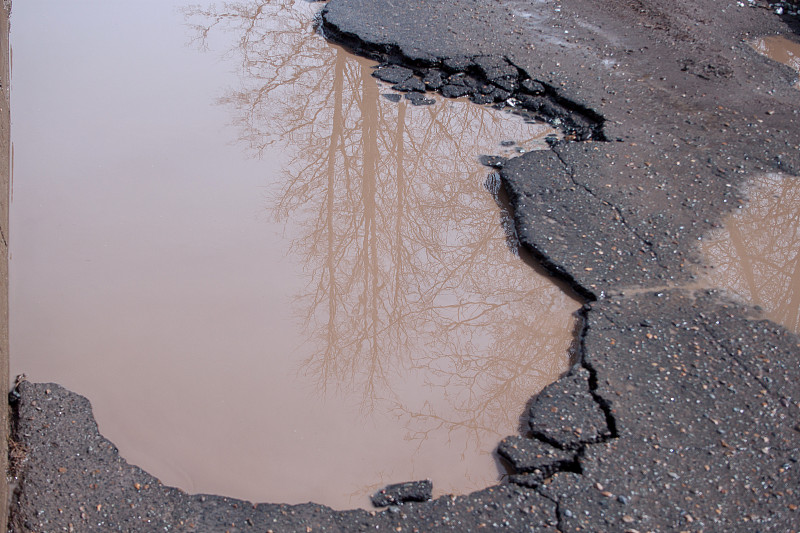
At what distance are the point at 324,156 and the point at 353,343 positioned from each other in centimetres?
201

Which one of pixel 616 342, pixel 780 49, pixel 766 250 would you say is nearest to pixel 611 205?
pixel 766 250

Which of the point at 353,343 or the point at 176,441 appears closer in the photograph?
the point at 176,441

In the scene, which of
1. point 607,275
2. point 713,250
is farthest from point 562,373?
point 713,250

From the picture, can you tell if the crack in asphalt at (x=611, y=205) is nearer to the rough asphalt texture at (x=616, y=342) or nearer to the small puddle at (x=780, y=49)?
the rough asphalt texture at (x=616, y=342)

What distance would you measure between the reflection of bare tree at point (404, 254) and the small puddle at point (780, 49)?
9.61 ft

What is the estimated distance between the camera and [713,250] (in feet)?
14.3

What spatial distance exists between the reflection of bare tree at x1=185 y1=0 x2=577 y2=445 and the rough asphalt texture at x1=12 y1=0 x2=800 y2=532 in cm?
26

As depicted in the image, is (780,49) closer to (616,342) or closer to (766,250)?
(766,250)

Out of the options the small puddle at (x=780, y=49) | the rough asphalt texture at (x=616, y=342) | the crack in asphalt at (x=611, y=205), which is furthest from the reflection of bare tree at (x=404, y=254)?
the small puddle at (x=780, y=49)

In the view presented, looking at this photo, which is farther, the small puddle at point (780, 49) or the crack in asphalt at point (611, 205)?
the small puddle at point (780, 49)

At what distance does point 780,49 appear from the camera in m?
6.97

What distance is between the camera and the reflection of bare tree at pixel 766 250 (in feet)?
13.6

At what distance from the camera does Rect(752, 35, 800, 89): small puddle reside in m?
6.77

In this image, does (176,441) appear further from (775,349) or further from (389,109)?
(389,109)
